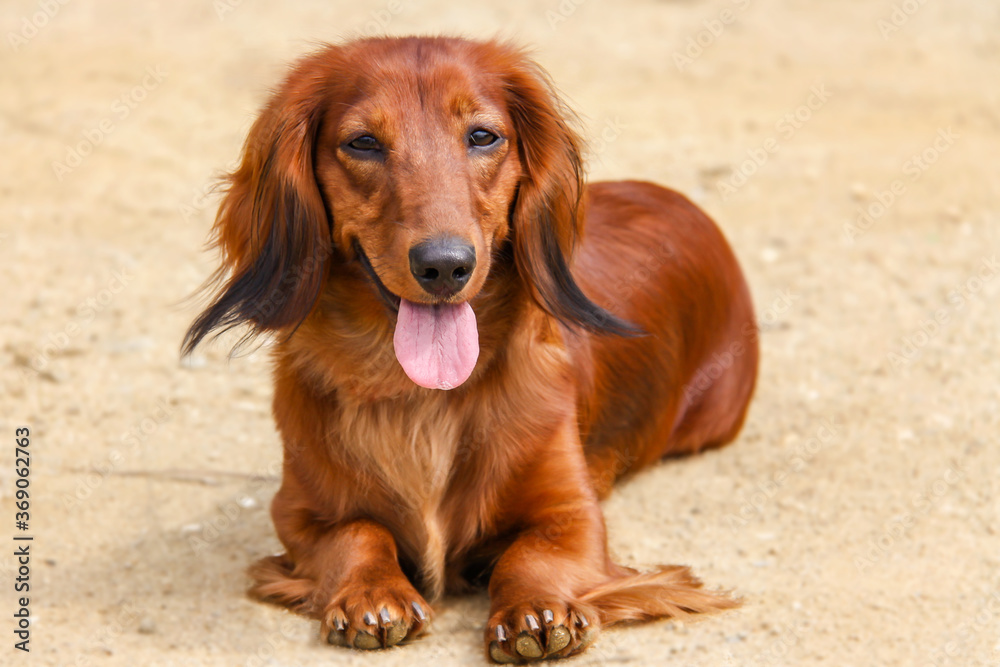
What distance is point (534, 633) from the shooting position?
3.19 metres

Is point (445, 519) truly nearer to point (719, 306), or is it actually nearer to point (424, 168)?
point (424, 168)

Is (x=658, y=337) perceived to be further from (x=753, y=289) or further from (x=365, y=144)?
(x=753, y=289)

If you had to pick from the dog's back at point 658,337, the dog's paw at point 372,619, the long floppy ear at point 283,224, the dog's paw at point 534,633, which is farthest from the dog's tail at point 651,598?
the long floppy ear at point 283,224

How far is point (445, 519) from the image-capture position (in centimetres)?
368

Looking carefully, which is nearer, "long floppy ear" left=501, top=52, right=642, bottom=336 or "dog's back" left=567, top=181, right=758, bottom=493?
"long floppy ear" left=501, top=52, right=642, bottom=336

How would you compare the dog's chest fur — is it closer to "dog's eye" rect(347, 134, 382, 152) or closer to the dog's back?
the dog's back

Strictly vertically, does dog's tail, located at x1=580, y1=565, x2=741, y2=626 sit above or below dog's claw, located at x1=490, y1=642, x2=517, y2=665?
below

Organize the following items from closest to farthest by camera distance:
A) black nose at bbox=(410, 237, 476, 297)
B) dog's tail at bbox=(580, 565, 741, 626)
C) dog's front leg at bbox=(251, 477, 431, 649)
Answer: black nose at bbox=(410, 237, 476, 297) → dog's front leg at bbox=(251, 477, 431, 649) → dog's tail at bbox=(580, 565, 741, 626)

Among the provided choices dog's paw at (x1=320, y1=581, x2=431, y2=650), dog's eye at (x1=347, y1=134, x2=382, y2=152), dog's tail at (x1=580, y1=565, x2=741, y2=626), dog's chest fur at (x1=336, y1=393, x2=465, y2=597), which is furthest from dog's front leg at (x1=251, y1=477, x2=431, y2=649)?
dog's eye at (x1=347, y1=134, x2=382, y2=152)

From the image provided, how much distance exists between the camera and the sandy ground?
3.62m

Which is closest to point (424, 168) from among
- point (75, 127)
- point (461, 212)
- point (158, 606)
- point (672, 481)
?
point (461, 212)

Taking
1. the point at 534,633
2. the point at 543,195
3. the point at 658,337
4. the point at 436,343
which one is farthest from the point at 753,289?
the point at 534,633

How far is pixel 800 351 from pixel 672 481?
1343mm

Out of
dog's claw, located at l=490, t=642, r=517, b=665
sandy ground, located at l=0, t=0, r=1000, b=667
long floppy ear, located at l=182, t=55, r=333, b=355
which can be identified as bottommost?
sandy ground, located at l=0, t=0, r=1000, b=667
